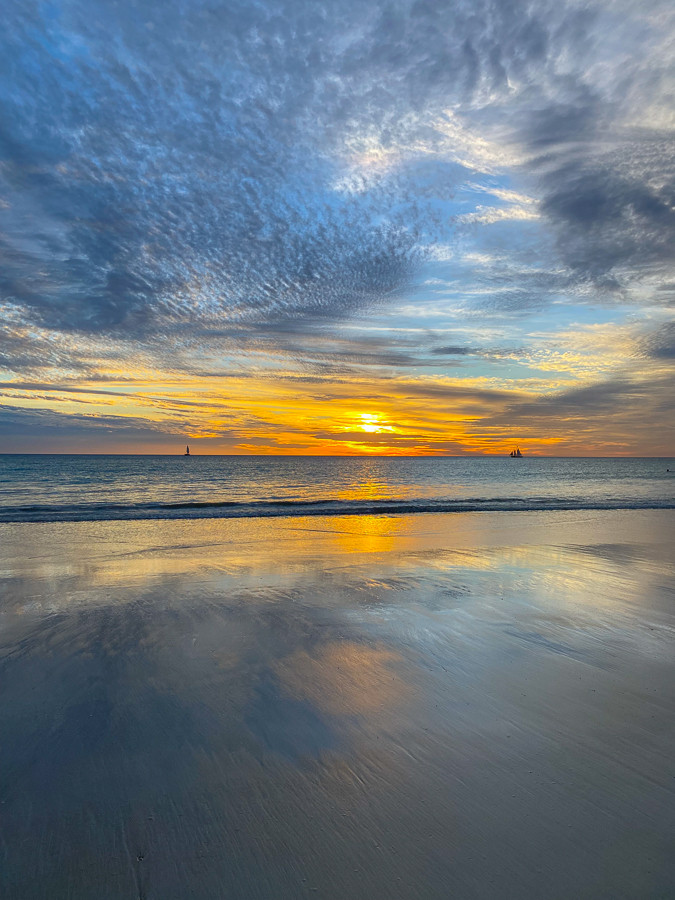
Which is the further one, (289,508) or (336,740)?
(289,508)

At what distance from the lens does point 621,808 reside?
351 cm

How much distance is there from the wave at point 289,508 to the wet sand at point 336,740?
14.5m

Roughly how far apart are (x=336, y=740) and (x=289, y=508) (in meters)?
23.2

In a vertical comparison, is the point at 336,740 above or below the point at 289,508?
below

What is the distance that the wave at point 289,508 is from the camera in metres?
23.3

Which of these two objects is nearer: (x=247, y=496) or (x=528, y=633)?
(x=528, y=633)

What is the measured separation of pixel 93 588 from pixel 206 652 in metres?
4.29

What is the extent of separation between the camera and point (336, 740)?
439cm

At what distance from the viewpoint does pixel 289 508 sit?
27453 millimetres

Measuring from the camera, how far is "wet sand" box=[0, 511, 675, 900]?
3.05 metres

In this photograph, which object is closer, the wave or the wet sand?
the wet sand

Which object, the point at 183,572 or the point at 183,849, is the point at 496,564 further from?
the point at 183,849

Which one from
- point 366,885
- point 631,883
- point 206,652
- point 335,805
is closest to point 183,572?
point 206,652

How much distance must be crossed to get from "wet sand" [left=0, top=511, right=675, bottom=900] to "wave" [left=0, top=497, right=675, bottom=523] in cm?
1447
